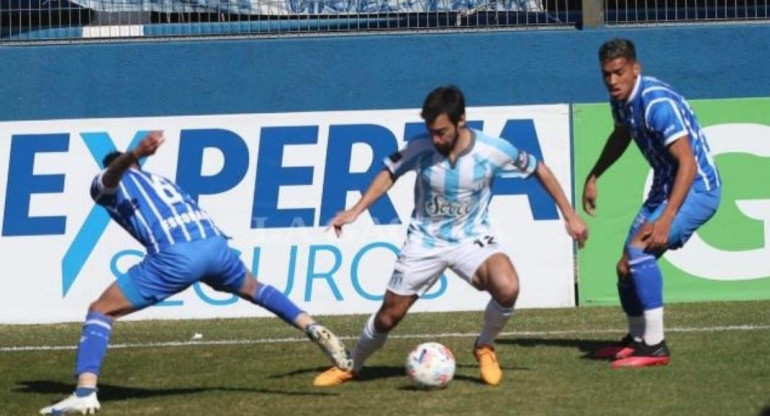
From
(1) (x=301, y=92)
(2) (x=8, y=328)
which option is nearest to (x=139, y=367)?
(2) (x=8, y=328)

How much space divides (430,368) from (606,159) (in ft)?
7.38

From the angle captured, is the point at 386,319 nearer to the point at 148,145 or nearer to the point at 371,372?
the point at 371,372

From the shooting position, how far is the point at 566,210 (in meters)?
9.62

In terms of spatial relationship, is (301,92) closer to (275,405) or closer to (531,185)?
(531,185)

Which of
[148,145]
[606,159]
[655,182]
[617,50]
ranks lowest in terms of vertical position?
[655,182]

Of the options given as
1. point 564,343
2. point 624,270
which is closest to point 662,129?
point 624,270

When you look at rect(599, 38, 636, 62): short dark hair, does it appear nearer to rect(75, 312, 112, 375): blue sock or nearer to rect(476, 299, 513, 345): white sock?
rect(476, 299, 513, 345): white sock

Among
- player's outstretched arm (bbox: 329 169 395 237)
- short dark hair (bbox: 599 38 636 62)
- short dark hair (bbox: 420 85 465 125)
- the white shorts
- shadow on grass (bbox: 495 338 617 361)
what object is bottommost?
shadow on grass (bbox: 495 338 617 361)

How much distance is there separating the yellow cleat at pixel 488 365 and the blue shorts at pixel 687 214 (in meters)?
1.21

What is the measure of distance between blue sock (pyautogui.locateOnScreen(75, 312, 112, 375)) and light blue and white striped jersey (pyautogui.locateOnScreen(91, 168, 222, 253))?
18.7 inches

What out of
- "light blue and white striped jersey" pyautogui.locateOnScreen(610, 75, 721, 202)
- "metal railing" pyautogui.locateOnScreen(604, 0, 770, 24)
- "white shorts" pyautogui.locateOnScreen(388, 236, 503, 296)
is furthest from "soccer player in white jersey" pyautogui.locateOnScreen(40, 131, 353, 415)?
"metal railing" pyautogui.locateOnScreen(604, 0, 770, 24)

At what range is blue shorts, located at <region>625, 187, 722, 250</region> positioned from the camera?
34.3 feet

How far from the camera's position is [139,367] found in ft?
36.6

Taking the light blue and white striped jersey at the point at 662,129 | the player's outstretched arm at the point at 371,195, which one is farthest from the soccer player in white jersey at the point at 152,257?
the light blue and white striped jersey at the point at 662,129
